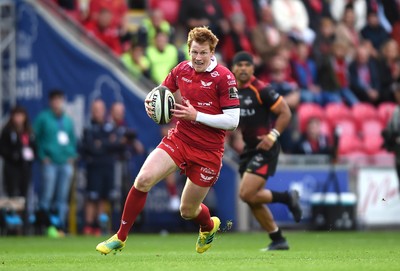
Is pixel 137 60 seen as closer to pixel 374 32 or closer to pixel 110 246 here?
pixel 374 32

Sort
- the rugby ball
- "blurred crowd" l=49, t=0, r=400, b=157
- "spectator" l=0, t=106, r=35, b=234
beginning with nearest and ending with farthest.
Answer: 1. the rugby ball
2. "spectator" l=0, t=106, r=35, b=234
3. "blurred crowd" l=49, t=0, r=400, b=157

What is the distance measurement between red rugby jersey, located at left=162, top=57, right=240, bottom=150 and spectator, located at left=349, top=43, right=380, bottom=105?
1430 cm

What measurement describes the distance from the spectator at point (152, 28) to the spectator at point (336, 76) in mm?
4402

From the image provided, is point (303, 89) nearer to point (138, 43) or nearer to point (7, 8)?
point (138, 43)

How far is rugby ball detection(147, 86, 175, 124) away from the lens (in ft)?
39.4

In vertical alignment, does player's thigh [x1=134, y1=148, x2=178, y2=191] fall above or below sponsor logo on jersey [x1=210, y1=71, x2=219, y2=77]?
below

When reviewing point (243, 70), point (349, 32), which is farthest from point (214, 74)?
point (349, 32)

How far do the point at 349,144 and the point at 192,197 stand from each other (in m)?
12.7

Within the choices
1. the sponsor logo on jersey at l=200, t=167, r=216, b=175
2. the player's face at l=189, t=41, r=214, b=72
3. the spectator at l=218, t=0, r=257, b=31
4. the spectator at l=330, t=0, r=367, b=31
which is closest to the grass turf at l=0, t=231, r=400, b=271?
the sponsor logo on jersey at l=200, t=167, r=216, b=175

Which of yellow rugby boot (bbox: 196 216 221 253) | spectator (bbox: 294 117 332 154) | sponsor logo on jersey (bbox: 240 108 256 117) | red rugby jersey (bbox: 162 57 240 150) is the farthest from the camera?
spectator (bbox: 294 117 332 154)

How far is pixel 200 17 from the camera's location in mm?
23672

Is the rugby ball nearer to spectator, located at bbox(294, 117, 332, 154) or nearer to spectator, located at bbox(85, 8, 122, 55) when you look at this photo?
spectator, located at bbox(85, 8, 122, 55)

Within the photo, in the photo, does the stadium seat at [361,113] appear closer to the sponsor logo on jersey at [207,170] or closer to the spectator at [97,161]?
the spectator at [97,161]

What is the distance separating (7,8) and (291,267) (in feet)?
39.7
